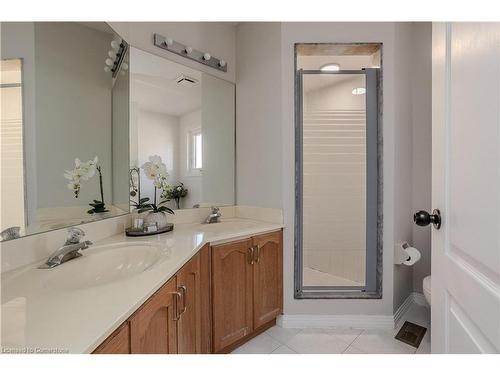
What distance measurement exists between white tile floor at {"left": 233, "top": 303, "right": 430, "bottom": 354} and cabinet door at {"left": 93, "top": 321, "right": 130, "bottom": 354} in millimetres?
1079

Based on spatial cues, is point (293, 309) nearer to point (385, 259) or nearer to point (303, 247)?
point (303, 247)

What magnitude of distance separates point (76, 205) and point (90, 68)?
2.39 feet

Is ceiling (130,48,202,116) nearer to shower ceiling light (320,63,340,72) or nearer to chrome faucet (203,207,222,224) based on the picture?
chrome faucet (203,207,222,224)

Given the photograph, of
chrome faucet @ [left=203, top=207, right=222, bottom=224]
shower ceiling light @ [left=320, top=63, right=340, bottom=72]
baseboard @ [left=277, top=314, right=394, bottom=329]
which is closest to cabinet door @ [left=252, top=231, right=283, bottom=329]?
baseboard @ [left=277, top=314, right=394, bottom=329]

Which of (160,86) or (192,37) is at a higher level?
(192,37)

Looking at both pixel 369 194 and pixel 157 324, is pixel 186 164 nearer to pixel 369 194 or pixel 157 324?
pixel 157 324

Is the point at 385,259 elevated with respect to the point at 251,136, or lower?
lower

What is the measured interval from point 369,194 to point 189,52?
5.63ft

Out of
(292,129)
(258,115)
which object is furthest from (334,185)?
(258,115)

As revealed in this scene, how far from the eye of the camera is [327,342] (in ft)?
4.90

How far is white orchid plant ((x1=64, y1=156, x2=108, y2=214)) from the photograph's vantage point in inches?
43.4

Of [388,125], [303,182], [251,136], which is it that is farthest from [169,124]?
[388,125]

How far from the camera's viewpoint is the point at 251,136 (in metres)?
1.83
